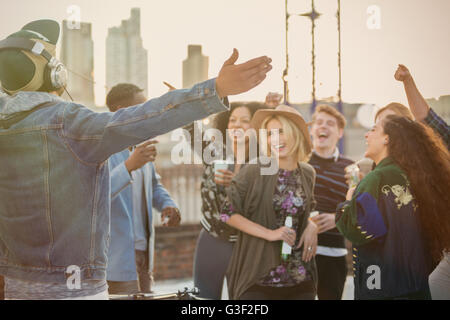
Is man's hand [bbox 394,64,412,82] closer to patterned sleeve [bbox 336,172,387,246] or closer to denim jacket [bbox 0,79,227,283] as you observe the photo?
patterned sleeve [bbox 336,172,387,246]

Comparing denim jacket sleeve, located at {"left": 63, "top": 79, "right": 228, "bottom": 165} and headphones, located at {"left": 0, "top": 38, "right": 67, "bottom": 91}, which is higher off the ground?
headphones, located at {"left": 0, "top": 38, "right": 67, "bottom": 91}

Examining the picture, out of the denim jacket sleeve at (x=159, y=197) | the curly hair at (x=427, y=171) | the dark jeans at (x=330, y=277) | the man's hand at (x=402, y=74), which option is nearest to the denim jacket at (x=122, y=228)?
the denim jacket sleeve at (x=159, y=197)

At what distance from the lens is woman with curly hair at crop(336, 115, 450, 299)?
2.01m

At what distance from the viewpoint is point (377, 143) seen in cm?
222

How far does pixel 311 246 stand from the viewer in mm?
2305

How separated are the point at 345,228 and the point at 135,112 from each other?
126 cm

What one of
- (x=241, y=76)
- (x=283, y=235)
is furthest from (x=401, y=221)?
(x=241, y=76)

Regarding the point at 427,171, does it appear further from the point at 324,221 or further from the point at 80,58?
the point at 80,58

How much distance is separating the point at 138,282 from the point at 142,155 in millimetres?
866

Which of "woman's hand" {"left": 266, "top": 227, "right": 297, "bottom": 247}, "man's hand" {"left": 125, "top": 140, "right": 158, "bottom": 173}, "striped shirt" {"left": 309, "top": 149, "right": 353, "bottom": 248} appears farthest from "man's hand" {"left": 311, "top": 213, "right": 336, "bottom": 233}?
"man's hand" {"left": 125, "top": 140, "right": 158, "bottom": 173}

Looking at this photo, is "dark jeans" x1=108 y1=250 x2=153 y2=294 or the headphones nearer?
the headphones
